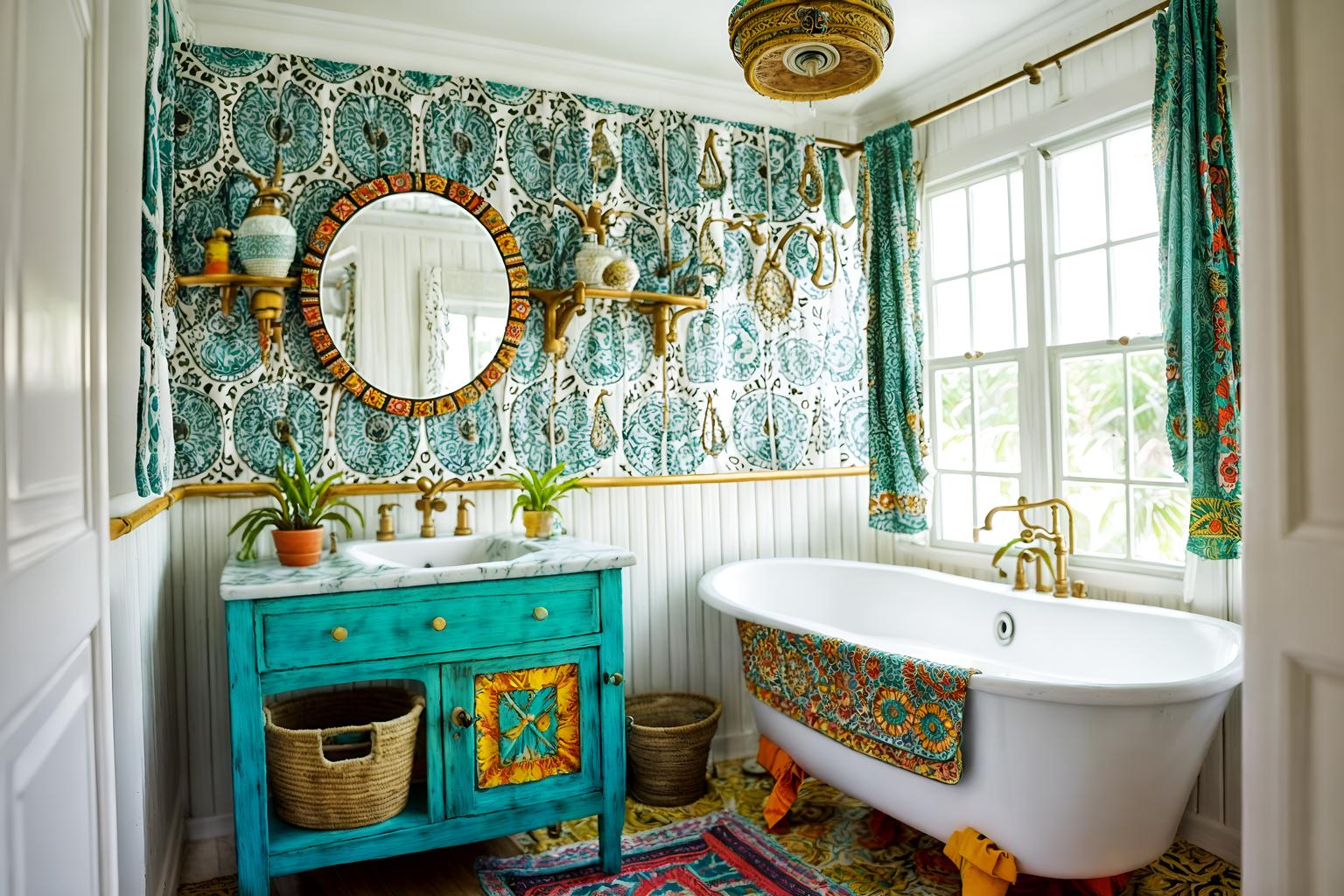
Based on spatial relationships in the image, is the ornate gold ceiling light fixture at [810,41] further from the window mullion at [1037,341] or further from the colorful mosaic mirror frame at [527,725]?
the colorful mosaic mirror frame at [527,725]

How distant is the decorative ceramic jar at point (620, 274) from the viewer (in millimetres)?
3219

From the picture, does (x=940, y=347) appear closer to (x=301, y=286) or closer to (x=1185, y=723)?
(x=1185, y=723)

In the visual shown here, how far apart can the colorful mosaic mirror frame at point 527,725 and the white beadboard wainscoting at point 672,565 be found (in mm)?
765

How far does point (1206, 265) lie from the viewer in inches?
97.0

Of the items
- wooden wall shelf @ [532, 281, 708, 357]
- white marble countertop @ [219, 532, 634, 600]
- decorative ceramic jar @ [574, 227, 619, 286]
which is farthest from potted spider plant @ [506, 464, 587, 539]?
decorative ceramic jar @ [574, 227, 619, 286]

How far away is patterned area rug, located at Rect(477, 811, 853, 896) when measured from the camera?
2482mm

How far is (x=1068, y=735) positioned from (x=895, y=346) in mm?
1757

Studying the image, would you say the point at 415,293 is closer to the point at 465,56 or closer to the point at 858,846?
the point at 465,56

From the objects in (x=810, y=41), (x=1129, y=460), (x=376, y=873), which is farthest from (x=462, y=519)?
(x=1129, y=460)

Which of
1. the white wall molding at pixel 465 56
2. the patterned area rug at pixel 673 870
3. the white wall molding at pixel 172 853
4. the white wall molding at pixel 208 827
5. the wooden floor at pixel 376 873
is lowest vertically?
the patterned area rug at pixel 673 870

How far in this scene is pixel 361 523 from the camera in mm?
2994

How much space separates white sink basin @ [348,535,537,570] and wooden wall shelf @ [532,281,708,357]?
73cm
